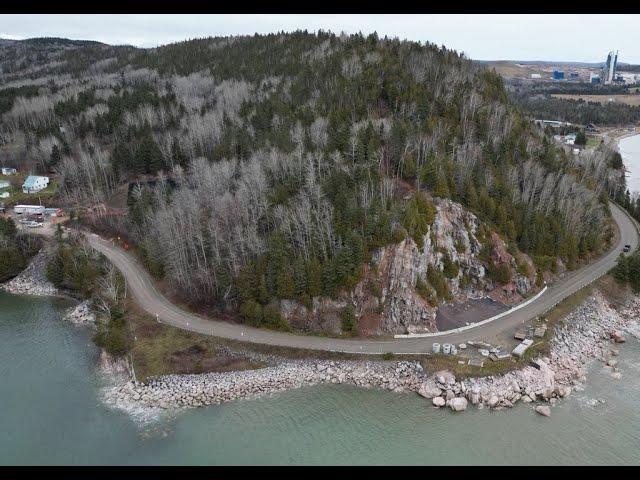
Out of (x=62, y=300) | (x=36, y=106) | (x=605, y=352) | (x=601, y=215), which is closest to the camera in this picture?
(x=605, y=352)

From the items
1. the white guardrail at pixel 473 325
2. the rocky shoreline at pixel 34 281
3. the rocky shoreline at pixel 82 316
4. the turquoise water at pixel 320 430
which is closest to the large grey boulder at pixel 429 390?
the turquoise water at pixel 320 430

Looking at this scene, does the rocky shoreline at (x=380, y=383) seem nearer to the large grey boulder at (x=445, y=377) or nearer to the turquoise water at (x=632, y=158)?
the large grey boulder at (x=445, y=377)

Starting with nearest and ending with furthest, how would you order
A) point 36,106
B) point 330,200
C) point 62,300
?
point 330,200, point 62,300, point 36,106

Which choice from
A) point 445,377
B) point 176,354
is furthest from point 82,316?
point 445,377

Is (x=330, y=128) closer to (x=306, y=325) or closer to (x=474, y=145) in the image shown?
(x=474, y=145)

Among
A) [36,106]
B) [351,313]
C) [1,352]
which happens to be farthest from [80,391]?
[36,106]

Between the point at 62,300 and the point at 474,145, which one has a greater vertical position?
the point at 474,145

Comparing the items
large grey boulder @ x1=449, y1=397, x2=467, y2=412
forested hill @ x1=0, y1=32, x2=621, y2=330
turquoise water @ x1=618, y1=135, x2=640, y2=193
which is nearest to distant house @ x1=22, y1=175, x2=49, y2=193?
forested hill @ x1=0, y1=32, x2=621, y2=330

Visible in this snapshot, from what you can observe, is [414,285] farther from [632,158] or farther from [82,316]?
[632,158]

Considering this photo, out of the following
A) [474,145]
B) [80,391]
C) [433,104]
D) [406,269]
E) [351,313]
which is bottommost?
[80,391]
